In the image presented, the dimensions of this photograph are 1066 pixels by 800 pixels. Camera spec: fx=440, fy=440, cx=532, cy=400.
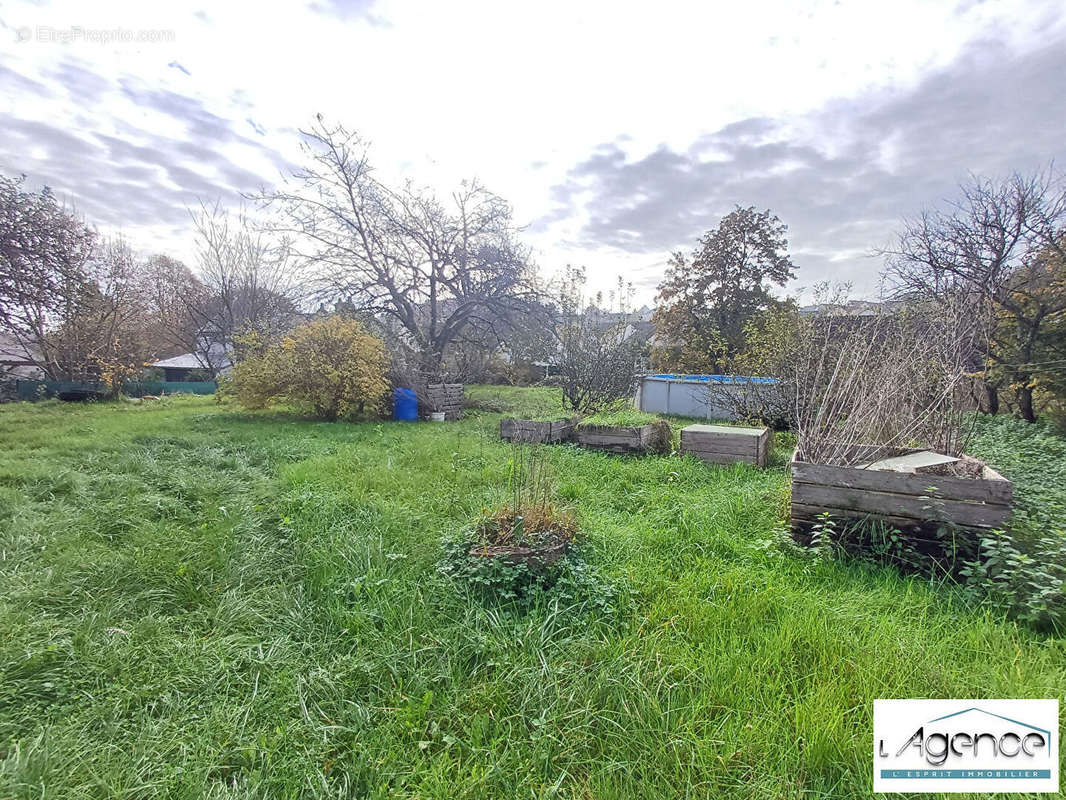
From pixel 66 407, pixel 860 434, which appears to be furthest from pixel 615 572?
pixel 66 407

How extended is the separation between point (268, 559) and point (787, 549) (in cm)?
346

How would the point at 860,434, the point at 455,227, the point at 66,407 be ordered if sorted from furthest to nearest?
the point at 455,227
the point at 66,407
the point at 860,434

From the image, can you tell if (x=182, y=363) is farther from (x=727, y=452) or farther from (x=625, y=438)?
(x=727, y=452)

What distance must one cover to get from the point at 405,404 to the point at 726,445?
7.43 metres

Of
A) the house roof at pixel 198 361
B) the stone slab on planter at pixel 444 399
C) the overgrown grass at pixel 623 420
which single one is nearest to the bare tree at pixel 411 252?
the stone slab on planter at pixel 444 399

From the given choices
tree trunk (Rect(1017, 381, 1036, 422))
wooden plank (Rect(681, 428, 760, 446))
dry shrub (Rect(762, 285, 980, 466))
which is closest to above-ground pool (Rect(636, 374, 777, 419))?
wooden plank (Rect(681, 428, 760, 446))

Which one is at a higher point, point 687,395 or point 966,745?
point 687,395

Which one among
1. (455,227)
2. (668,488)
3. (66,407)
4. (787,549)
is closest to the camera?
(787,549)

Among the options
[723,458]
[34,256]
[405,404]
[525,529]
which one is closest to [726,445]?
[723,458]

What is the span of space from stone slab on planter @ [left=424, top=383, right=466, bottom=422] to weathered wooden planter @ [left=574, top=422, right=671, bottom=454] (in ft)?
16.8

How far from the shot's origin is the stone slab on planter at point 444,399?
10.6m

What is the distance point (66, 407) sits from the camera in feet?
35.9

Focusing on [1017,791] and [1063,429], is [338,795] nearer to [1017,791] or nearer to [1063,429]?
[1017,791]

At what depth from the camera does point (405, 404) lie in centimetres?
1042
